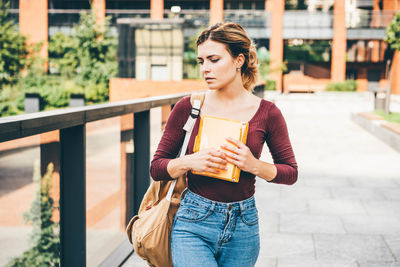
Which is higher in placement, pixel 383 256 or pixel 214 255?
pixel 214 255

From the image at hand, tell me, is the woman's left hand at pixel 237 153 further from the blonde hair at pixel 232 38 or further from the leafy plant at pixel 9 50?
the leafy plant at pixel 9 50

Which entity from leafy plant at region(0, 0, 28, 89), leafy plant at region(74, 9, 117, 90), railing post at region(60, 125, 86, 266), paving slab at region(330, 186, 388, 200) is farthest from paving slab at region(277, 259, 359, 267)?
leafy plant at region(0, 0, 28, 89)

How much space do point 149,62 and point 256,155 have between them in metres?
39.8

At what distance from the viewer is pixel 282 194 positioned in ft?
22.7

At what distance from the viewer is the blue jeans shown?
204cm

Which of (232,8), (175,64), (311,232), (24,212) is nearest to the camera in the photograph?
(24,212)

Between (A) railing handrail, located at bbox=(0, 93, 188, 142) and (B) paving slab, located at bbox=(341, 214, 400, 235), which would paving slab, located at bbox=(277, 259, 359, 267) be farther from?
(A) railing handrail, located at bbox=(0, 93, 188, 142)

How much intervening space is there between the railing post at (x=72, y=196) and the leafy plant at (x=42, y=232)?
0.08 m

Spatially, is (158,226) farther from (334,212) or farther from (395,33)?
(395,33)

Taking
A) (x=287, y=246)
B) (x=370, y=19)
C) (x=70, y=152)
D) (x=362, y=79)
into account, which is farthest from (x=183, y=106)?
(x=362, y=79)

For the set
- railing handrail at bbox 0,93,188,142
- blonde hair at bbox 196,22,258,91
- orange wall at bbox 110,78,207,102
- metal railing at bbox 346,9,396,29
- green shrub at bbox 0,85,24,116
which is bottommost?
green shrub at bbox 0,85,24,116

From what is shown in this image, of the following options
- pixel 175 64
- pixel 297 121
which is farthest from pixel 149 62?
pixel 297 121

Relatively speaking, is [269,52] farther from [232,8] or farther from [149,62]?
[149,62]

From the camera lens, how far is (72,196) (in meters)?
3.08
